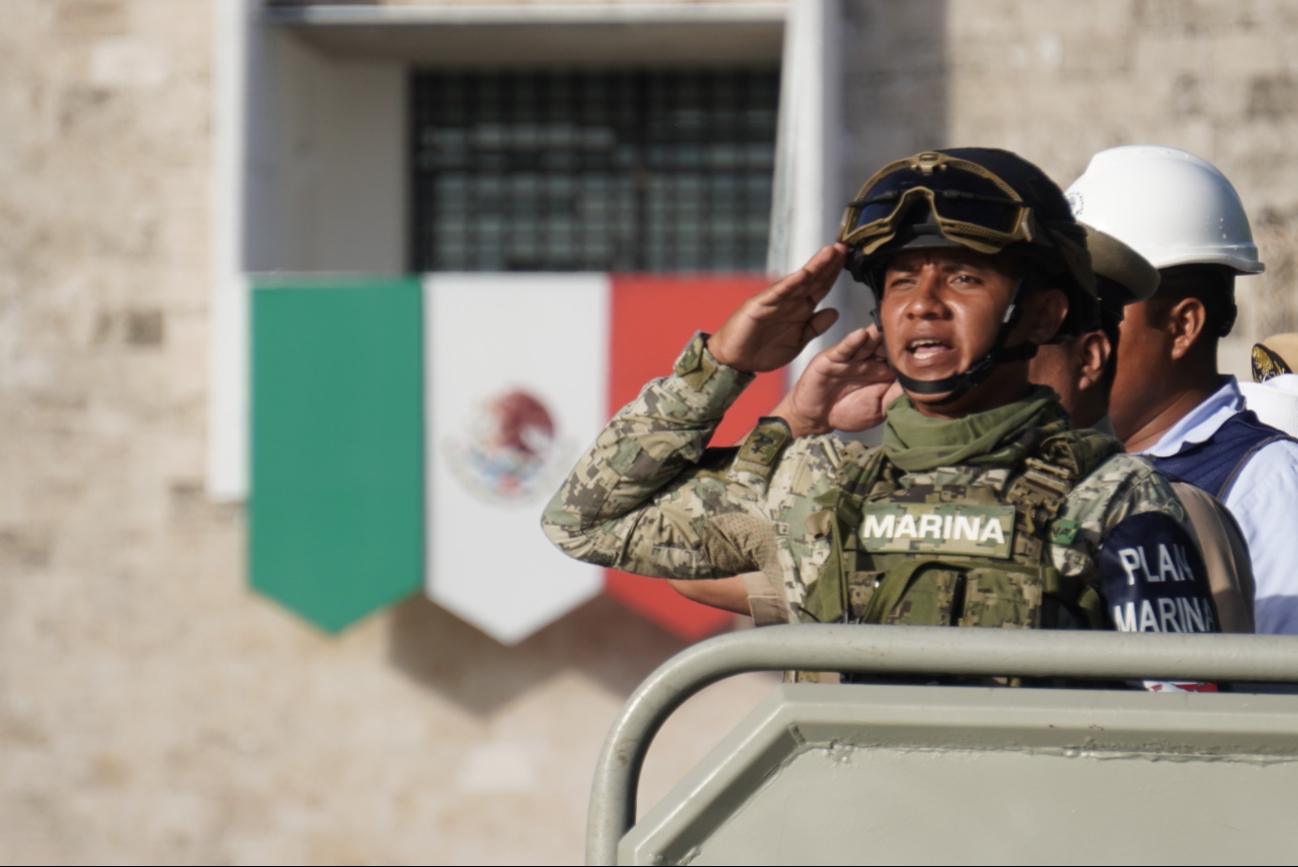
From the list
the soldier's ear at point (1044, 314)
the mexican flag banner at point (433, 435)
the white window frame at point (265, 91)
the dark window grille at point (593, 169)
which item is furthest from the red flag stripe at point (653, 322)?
the soldier's ear at point (1044, 314)

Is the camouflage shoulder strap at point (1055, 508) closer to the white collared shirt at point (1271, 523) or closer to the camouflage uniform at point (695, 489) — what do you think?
the camouflage uniform at point (695, 489)

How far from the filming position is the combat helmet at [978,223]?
6.02 feet

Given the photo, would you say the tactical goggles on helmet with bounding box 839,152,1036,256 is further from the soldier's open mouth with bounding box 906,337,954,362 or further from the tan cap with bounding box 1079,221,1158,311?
the tan cap with bounding box 1079,221,1158,311

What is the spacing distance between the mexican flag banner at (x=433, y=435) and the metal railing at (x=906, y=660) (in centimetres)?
479

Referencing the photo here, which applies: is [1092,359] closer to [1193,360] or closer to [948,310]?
[1193,360]

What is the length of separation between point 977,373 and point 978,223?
18 centimetres

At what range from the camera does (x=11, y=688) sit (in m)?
7.12

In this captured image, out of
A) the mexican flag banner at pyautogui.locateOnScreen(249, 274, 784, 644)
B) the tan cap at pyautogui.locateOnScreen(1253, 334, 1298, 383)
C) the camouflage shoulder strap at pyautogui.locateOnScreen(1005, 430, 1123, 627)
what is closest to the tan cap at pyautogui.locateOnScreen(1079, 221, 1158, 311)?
the camouflage shoulder strap at pyautogui.locateOnScreen(1005, 430, 1123, 627)

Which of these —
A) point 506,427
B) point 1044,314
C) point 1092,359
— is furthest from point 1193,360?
point 506,427

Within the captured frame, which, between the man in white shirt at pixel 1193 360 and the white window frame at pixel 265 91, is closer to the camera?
the man in white shirt at pixel 1193 360

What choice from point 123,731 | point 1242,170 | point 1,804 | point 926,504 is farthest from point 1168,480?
point 1,804

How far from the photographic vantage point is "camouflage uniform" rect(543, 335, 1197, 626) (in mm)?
1951

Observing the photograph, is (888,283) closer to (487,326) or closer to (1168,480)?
(1168,480)

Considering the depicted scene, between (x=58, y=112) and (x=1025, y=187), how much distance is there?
6306 mm
